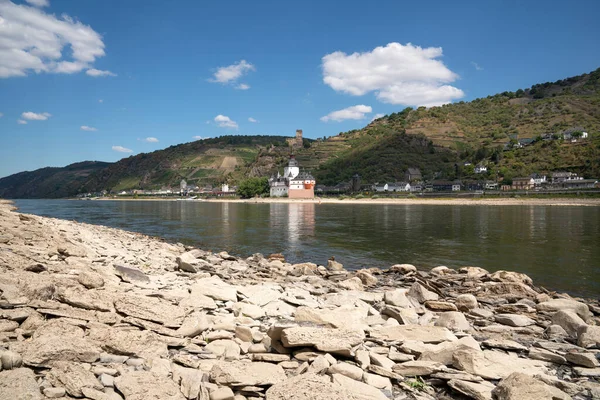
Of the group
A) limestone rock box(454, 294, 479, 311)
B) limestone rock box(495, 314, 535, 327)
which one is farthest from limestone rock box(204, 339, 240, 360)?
limestone rock box(454, 294, 479, 311)

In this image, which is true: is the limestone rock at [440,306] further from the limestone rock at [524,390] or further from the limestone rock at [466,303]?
the limestone rock at [524,390]

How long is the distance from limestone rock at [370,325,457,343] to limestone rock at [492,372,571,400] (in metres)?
1.74

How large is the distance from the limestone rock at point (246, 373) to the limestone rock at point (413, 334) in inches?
89.9

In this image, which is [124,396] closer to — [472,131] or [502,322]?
[502,322]

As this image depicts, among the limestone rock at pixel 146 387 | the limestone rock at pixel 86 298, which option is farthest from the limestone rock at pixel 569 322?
the limestone rock at pixel 86 298

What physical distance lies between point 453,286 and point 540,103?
721ft

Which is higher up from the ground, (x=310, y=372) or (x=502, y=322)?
(x=310, y=372)

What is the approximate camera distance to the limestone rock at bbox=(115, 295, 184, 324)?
6.25 metres

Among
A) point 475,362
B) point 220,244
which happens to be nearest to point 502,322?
point 475,362

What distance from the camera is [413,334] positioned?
21.0 ft

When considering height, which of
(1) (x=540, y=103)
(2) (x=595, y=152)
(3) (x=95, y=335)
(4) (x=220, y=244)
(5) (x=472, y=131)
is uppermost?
(1) (x=540, y=103)

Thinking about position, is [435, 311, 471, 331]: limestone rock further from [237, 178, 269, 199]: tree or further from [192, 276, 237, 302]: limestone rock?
[237, 178, 269, 199]: tree

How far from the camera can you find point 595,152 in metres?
102

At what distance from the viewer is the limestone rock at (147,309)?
6.25 meters
